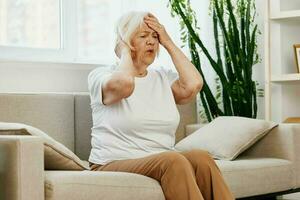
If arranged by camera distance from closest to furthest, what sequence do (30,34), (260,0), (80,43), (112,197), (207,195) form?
1. (112,197)
2. (207,195)
3. (30,34)
4. (80,43)
5. (260,0)

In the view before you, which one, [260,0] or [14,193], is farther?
[260,0]

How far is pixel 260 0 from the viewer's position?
4570mm

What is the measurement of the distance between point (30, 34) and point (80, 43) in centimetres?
38

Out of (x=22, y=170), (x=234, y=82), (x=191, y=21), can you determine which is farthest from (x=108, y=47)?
(x=22, y=170)

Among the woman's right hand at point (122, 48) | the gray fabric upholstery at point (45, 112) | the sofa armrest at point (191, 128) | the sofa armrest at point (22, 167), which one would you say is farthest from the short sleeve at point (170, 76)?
the sofa armrest at point (22, 167)

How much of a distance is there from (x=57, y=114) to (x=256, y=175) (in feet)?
3.49

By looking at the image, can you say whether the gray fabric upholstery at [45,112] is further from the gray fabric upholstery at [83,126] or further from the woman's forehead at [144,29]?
the woman's forehead at [144,29]

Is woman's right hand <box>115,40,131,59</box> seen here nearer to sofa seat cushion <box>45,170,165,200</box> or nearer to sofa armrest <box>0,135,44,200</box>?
sofa seat cushion <box>45,170,165,200</box>

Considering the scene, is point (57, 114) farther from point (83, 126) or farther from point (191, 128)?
point (191, 128)

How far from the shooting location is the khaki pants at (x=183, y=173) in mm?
2641

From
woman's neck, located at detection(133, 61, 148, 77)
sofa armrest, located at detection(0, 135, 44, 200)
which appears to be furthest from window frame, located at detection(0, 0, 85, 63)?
A: sofa armrest, located at detection(0, 135, 44, 200)

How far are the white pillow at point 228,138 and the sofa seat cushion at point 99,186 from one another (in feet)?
2.94

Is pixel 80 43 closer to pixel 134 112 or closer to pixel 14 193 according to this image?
pixel 134 112

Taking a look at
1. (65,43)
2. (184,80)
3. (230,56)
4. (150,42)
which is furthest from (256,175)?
(65,43)
